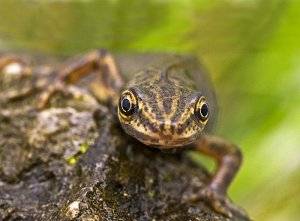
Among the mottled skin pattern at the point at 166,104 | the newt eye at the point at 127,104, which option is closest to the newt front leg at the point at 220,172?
the mottled skin pattern at the point at 166,104

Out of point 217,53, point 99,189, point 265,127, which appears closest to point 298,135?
point 265,127

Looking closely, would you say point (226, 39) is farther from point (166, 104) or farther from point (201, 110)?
point (166, 104)

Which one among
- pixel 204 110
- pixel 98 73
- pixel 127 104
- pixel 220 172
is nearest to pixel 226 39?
pixel 98 73

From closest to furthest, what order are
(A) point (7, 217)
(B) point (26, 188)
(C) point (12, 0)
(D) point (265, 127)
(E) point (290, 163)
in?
(A) point (7, 217)
(B) point (26, 188)
(E) point (290, 163)
(D) point (265, 127)
(C) point (12, 0)

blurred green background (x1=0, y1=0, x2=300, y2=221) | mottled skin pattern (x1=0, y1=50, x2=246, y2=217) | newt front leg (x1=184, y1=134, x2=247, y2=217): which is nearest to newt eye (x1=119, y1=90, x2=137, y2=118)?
mottled skin pattern (x1=0, y1=50, x2=246, y2=217)

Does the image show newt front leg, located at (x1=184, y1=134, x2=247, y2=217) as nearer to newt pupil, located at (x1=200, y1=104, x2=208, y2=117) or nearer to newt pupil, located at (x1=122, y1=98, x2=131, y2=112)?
newt pupil, located at (x1=200, y1=104, x2=208, y2=117)

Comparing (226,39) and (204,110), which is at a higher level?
(226,39)

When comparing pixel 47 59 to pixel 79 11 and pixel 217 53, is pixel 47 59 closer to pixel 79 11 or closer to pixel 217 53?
pixel 79 11
